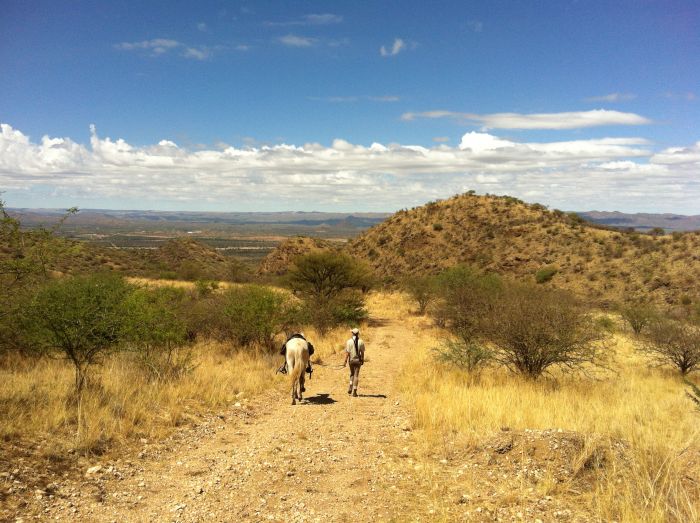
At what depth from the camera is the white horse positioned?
10.8 metres

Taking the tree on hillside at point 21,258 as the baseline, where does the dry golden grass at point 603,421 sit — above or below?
below

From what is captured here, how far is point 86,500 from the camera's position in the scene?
539cm

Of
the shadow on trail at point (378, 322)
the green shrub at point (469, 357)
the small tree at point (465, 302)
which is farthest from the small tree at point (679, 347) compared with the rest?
the shadow on trail at point (378, 322)

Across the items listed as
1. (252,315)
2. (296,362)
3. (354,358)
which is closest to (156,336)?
(296,362)

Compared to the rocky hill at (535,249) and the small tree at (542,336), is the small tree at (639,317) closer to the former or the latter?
the rocky hill at (535,249)

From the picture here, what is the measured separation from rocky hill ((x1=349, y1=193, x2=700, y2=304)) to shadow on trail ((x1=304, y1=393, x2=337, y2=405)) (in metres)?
35.5

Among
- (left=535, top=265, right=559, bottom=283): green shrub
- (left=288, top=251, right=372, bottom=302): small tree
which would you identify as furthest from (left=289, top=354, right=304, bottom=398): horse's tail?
(left=535, top=265, right=559, bottom=283): green shrub

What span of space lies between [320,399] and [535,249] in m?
45.5

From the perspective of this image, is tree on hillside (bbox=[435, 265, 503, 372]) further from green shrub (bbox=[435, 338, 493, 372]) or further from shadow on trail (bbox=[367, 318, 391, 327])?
shadow on trail (bbox=[367, 318, 391, 327])

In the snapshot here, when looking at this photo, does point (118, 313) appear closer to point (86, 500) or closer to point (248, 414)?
point (248, 414)

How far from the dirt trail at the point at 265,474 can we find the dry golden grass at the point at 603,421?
3.98 ft

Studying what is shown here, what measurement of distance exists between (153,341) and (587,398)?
11.7 m

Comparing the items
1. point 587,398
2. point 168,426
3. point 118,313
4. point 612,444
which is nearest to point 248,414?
point 168,426

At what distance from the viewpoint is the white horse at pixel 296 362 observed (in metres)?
10.8
